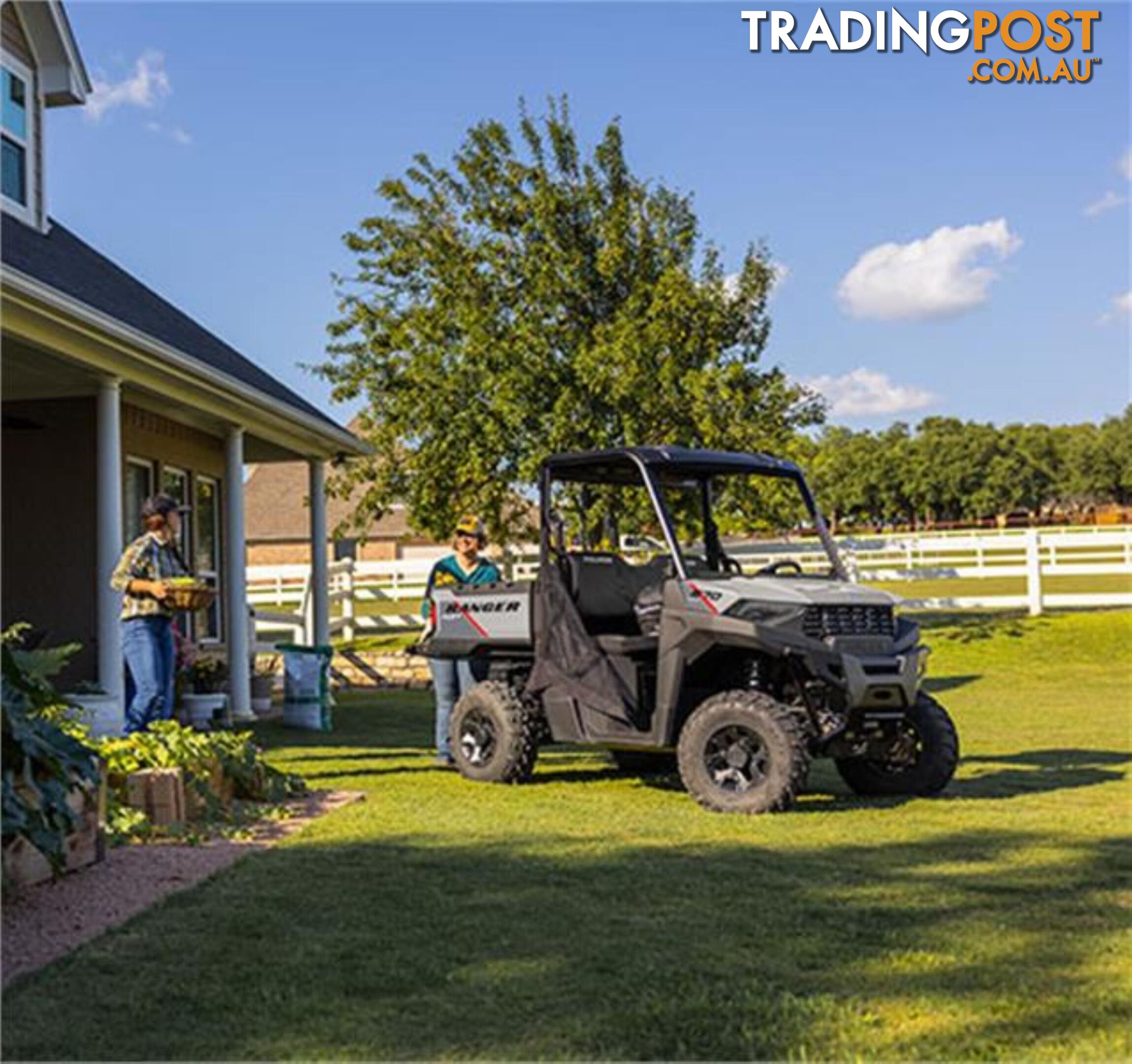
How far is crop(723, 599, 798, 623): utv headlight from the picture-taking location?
828 centimetres

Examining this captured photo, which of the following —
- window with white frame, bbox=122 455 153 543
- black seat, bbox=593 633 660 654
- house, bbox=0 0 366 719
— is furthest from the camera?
window with white frame, bbox=122 455 153 543

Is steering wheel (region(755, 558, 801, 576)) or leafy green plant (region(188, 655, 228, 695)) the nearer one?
steering wheel (region(755, 558, 801, 576))

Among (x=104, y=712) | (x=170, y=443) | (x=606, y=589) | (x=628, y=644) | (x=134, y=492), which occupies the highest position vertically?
(x=170, y=443)

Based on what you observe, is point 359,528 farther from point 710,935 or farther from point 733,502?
point 710,935

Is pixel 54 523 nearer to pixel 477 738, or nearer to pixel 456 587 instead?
pixel 456 587

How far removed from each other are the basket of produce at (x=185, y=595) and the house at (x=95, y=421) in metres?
2.09

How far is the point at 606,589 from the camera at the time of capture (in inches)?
367

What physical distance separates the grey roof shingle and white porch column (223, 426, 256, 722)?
0.88m

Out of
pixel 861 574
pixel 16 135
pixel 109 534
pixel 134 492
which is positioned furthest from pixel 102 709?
pixel 861 574

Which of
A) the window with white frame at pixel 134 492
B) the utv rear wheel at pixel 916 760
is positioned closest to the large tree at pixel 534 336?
the window with white frame at pixel 134 492

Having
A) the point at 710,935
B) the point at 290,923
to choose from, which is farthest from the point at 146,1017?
the point at 710,935

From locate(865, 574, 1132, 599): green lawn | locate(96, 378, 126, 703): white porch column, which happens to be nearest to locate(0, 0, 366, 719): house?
locate(96, 378, 126, 703): white porch column

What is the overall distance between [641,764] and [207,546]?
9.27m

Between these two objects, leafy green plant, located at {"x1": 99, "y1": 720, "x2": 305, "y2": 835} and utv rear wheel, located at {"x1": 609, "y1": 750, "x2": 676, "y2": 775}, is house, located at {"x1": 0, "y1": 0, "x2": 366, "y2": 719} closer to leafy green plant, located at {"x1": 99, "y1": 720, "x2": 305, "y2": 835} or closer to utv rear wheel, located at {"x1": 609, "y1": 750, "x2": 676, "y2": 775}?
leafy green plant, located at {"x1": 99, "y1": 720, "x2": 305, "y2": 835}
